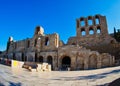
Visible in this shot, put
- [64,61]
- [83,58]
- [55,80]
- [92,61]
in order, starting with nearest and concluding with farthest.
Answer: [55,80], [92,61], [83,58], [64,61]

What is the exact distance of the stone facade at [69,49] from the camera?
30.8m

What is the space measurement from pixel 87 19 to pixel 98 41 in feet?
29.4

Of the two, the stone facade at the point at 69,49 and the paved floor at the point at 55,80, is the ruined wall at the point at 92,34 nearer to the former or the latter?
the stone facade at the point at 69,49

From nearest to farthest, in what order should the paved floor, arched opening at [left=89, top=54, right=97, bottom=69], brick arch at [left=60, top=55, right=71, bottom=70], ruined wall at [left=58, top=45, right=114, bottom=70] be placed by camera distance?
the paved floor
ruined wall at [left=58, top=45, right=114, bottom=70]
arched opening at [left=89, top=54, right=97, bottom=69]
brick arch at [left=60, top=55, right=71, bottom=70]

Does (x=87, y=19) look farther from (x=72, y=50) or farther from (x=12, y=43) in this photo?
(x=12, y=43)

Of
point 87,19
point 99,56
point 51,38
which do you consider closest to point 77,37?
point 87,19

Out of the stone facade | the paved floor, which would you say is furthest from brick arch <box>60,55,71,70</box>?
the paved floor

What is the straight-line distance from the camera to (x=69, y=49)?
1308 inches

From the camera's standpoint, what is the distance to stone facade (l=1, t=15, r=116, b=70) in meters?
30.8

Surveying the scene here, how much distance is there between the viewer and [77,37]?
146 ft

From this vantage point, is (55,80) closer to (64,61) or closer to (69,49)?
(69,49)

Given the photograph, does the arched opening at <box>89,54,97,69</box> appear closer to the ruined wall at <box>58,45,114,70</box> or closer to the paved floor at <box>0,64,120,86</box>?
the ruined wall at <box>58,45,114,70</box>

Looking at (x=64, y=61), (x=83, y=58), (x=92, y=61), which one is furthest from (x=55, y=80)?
(x=64, y=61)

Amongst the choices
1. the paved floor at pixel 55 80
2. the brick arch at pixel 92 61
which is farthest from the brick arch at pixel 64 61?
the paved floor at pixel 55 80
